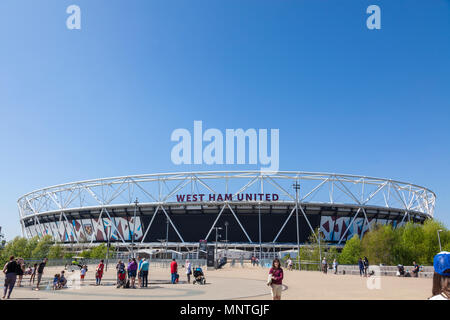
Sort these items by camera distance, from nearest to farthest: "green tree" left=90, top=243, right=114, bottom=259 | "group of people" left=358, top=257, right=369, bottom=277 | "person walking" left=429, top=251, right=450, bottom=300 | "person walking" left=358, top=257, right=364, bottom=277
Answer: "person walking" left=429, top=251, right=450, bottom=300 → "group of people" left=358, top=257, right=369, bottom=277 → "person walking" left=358, top=257, right=364, bottom=277 → "green tree" left=90, top=243, right=114, bottom=259

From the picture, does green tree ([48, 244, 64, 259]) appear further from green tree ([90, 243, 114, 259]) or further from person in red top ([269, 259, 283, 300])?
person in red top ([269, 259, 283, 300])

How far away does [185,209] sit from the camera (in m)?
68.9

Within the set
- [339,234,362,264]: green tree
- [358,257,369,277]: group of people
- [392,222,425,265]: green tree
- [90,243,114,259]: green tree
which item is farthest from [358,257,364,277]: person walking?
[90,243,114,259]: green tree

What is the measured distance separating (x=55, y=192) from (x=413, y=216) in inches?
3341

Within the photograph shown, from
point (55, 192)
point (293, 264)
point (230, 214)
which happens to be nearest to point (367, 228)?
point (230, 214)

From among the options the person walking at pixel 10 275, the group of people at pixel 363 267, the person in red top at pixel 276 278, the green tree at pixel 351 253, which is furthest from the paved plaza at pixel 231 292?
the green tree at pixel 351 253

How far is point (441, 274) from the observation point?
129 inches

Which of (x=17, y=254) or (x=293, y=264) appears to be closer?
(x=293, y=264)

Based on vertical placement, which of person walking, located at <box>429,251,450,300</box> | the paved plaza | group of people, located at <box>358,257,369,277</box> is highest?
person walking, located at <box>429,251,450,300</box>

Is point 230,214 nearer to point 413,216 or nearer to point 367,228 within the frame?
point 367,228

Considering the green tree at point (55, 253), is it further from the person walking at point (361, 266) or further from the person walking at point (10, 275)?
the person walking at point (10, 275)

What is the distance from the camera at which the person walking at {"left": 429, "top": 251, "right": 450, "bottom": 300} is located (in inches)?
127

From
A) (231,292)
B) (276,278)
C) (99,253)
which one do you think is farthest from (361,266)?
(99,253)
